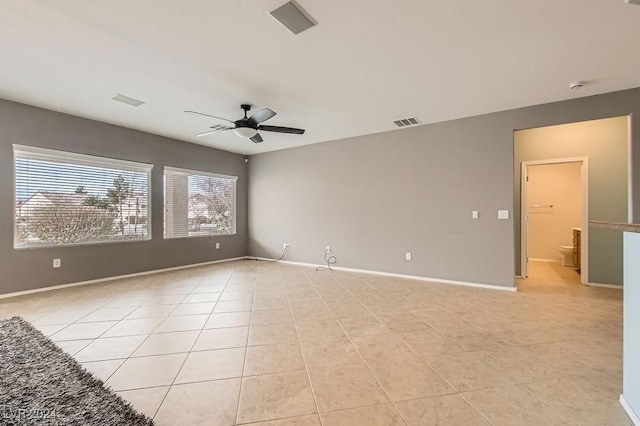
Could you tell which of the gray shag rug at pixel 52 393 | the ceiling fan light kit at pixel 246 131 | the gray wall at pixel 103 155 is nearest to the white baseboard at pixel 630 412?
the gray shag rug at pixel 52 393

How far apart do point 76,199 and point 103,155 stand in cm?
82

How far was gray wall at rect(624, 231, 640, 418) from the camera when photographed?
1.44 m

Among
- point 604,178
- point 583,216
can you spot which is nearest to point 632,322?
point 583,216

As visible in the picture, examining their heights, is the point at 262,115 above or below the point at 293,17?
below

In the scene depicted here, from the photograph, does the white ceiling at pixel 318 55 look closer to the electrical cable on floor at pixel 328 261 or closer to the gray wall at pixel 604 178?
the gray wall at pixel 604 178

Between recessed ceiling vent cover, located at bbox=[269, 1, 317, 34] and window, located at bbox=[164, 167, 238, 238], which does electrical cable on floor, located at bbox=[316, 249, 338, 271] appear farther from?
recessed ceiling vent cover, located at bbox=[269, 1, 317, 34]

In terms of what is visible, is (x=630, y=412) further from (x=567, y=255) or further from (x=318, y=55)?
(x=567, y=255)

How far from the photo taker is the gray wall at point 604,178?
4195 millimetres

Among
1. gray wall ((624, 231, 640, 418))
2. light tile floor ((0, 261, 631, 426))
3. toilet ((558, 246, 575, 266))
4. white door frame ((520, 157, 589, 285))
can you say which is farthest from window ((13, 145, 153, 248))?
toilet ((558, 246, 575, 266))

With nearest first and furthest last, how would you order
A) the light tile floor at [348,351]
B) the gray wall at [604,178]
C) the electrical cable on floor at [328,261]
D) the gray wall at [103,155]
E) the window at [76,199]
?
the light tile floor at [348,351]
the gray wall at [103,155]
the window at [76,199]
the gray wall at [604,178]
the electrical cable on floor at [328,261]

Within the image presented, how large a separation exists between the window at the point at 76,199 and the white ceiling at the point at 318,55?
82cm

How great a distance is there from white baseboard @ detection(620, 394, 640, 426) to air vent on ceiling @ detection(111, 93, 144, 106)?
5.34 meters

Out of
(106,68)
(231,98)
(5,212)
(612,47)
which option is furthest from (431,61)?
(5,212)

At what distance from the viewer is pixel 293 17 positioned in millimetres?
2082
